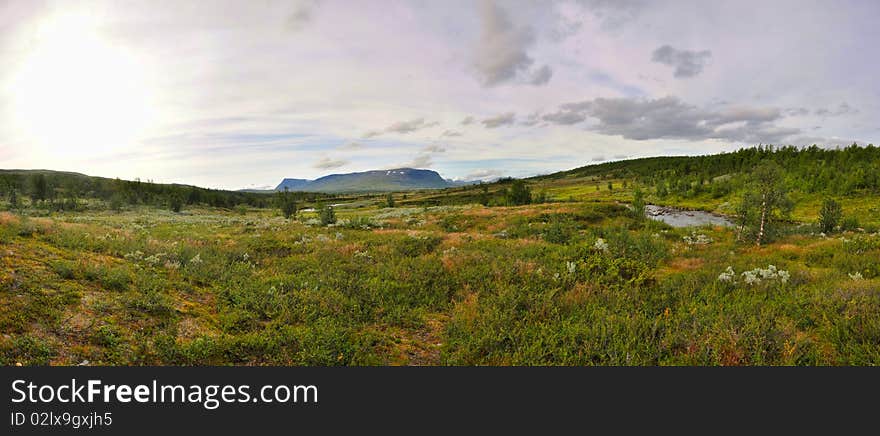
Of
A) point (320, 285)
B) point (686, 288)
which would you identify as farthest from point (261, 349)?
point (686, 288)

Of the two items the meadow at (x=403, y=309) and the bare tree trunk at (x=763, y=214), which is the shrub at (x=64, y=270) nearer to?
the meadow at (x=403, y=309)

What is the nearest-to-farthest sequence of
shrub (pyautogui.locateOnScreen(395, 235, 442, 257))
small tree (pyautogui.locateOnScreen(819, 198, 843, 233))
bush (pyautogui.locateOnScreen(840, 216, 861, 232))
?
shrub (pyautogui.locateOnScreen(395, 235, 442, 257)) < small tree (pyautogui.locateOnScreen(819, 198, 843, 233)) < bush (pyautogui.locateOnScreen(840, 216, 861, 232))

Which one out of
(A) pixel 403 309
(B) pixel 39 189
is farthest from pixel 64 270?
(B) pixel 39 189

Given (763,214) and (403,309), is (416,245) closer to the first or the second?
(403,309)

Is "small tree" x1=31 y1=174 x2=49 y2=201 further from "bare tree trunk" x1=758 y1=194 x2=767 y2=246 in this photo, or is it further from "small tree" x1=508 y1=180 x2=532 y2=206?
"bare tree trunk" x1=758 y1=194 x2=767 y2=246

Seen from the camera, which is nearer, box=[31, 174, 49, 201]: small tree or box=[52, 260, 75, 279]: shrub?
box=[52, 260, 75, 279]: shrub

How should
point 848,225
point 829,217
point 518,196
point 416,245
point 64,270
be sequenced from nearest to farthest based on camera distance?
point 64,270 < point 416,245 < point 829,217 < point 848,225 < point 518,196

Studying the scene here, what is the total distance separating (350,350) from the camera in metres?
6.86

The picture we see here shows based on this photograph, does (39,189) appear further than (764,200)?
Yes

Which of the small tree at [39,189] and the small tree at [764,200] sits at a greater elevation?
the small tree at [39,189]

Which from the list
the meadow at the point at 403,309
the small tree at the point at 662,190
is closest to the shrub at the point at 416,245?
the meadow at the point at 403,309

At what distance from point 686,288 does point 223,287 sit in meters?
14.3

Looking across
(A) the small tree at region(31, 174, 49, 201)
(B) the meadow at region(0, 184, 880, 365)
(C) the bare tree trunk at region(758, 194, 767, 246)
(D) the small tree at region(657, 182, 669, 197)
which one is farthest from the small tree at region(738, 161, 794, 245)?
(A) the small tree at region(31, 174, 49, 201)

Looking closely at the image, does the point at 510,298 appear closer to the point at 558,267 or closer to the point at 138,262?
the point at 558,267
